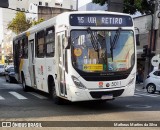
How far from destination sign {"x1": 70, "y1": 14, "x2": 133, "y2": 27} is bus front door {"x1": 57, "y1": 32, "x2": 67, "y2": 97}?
721mm

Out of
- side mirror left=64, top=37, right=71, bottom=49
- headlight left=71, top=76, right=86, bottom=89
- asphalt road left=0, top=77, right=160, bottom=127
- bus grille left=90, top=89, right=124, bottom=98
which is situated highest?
side mirror left=64, top=37, right=71, bottom=49

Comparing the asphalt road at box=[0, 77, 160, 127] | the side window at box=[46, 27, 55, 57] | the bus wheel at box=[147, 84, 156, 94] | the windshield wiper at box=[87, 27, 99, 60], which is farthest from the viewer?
the bus wheel at box=[147, 84, 156, 94]

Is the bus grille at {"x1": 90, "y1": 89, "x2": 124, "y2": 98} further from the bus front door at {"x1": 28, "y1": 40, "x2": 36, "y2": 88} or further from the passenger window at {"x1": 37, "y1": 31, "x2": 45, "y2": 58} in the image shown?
the bus front door at {"x1": 28, "y1": 40, "x2": 36, "y2": 88}

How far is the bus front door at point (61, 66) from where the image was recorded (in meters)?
11.9

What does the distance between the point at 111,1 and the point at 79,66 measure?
1651 cm

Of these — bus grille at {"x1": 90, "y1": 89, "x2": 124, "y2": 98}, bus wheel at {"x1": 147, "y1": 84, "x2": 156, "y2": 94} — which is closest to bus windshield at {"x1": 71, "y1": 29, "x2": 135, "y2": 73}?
bus grille at {"x1": 90, "y1": 89, "x2": 124, "y2": 98}

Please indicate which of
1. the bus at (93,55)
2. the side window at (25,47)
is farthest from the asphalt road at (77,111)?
the side window at (25,47)

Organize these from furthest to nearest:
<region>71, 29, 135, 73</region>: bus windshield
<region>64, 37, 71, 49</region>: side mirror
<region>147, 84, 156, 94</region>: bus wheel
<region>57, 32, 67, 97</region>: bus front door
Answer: <region>147, 84, 156, 94</region>: bus wheel
<region>57, 32, 67, 97</region>: bus front door
<region>71, 29, 135, 73</region>: bus windshield
<region>64, 37, 71, 49</region>: side mirror

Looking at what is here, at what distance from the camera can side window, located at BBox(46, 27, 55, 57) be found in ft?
42.9

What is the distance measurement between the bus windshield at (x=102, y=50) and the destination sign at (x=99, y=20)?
0.26 metres

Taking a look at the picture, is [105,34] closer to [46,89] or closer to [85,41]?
[85,41]

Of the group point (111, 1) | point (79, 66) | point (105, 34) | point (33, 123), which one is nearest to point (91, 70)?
point (79, 66)

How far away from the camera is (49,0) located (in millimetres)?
88250

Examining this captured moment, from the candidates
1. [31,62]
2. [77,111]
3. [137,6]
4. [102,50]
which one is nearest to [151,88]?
[31,62]
